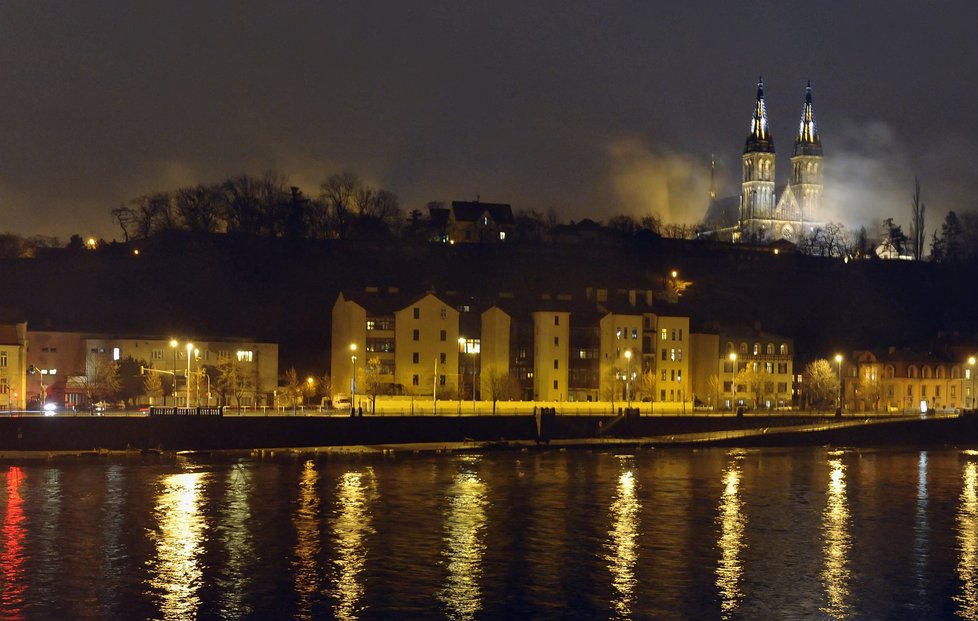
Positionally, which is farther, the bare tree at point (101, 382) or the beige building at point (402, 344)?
the beige building at point (402, 344)

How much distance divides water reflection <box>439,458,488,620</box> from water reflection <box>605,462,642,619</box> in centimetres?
415

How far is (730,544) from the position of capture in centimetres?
4488

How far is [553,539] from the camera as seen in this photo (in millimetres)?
45531

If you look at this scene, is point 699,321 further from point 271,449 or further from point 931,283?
point 931,283

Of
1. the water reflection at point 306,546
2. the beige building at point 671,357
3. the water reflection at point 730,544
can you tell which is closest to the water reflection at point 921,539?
the water reflection at point 730,544

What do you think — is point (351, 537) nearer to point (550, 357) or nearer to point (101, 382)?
point (101, 382)

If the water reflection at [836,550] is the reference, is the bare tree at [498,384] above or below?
above

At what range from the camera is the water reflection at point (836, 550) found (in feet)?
117

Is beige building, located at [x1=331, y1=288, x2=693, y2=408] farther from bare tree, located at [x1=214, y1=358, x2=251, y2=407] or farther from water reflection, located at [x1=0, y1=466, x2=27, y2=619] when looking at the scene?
water reflection, located at [x1=0, y1=466, x2=27, y2=619]

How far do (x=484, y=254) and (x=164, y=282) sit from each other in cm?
3877

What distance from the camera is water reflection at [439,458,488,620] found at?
115 feet

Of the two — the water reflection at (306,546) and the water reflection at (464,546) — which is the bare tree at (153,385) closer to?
the water reflection at (306,546)

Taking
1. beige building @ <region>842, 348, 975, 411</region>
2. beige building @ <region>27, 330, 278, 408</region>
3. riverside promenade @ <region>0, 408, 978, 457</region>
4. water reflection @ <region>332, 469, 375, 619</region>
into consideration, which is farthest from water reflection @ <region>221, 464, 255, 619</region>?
beige building @ <region>842, 348, 975, 411</region>

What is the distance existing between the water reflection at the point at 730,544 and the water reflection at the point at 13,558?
64.1 ft
